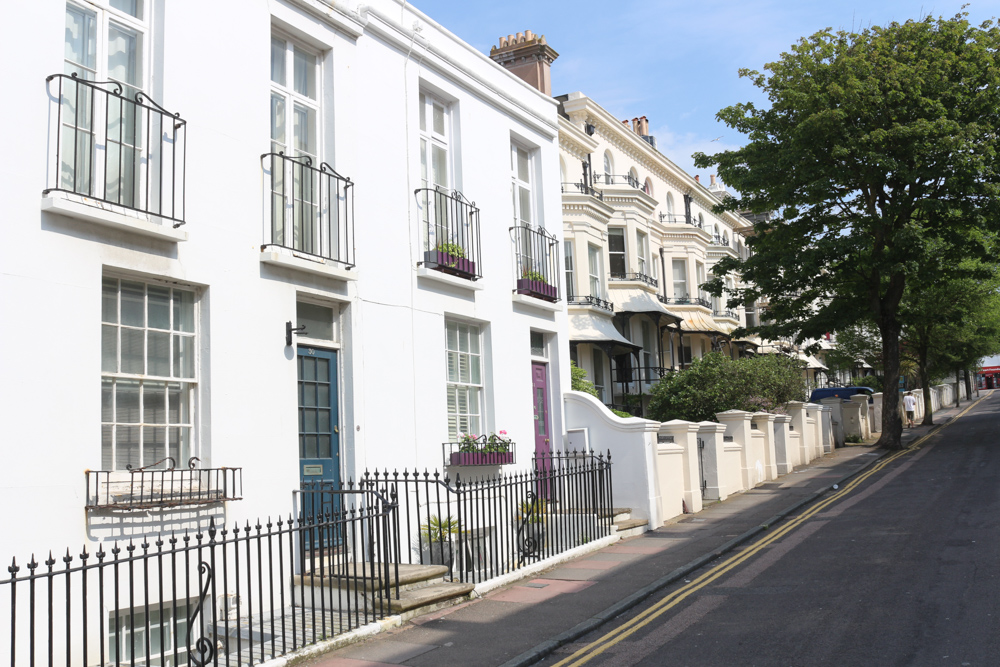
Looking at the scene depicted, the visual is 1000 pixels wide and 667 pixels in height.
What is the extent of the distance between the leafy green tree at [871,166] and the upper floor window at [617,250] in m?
3.81

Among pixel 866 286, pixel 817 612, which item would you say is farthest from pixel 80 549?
pixel 866 286

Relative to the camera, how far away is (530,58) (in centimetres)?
2442

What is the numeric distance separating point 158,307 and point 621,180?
85.2ft

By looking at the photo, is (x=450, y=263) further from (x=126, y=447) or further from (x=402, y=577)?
(x=126, y=447)

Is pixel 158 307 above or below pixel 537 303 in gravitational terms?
below

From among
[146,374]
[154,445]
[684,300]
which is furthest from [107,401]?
[684,300]

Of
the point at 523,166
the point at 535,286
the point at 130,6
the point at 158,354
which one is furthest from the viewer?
the point at 523,166

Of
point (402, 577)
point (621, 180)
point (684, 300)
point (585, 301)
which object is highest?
point (621, 180)

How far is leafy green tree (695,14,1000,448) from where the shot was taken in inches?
916

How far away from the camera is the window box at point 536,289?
1400 cm

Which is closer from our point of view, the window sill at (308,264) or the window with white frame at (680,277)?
the window sill at (308,264)

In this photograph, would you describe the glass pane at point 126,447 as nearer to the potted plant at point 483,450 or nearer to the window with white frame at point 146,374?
the window with white frame at point 146,374

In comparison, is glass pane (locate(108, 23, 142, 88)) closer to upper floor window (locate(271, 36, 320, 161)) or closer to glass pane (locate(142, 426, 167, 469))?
upper floor window (locate(271, 36, 320, 161))

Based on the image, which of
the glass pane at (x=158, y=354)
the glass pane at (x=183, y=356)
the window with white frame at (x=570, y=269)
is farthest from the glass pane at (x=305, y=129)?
the window with white frame at (x=570, y=269)
